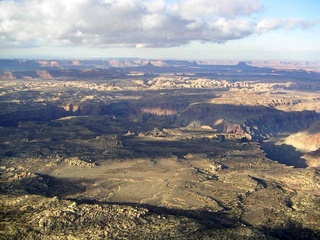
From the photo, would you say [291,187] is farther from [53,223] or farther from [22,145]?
[22,145]

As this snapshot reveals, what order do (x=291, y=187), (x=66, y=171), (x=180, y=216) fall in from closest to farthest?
1. (x=180, y=216)
2. (x=291, y=187)
3. (x=66, y=171)

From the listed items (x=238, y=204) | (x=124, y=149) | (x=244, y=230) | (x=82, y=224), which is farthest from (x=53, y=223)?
(x=124, y=149)

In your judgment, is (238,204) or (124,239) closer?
(124,239)

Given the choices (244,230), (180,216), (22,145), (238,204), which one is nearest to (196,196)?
(238,204)

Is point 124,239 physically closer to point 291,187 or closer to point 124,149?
point 291,187

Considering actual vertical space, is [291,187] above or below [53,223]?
below

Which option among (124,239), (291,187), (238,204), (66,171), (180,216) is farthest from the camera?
(66,171)

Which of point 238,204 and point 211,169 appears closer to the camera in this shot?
point 238,204

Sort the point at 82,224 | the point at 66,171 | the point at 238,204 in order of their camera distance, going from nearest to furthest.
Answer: the point at 82,224 < the point at 238,204 < the point at 66,171

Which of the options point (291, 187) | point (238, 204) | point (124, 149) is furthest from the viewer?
point (124, 149)
